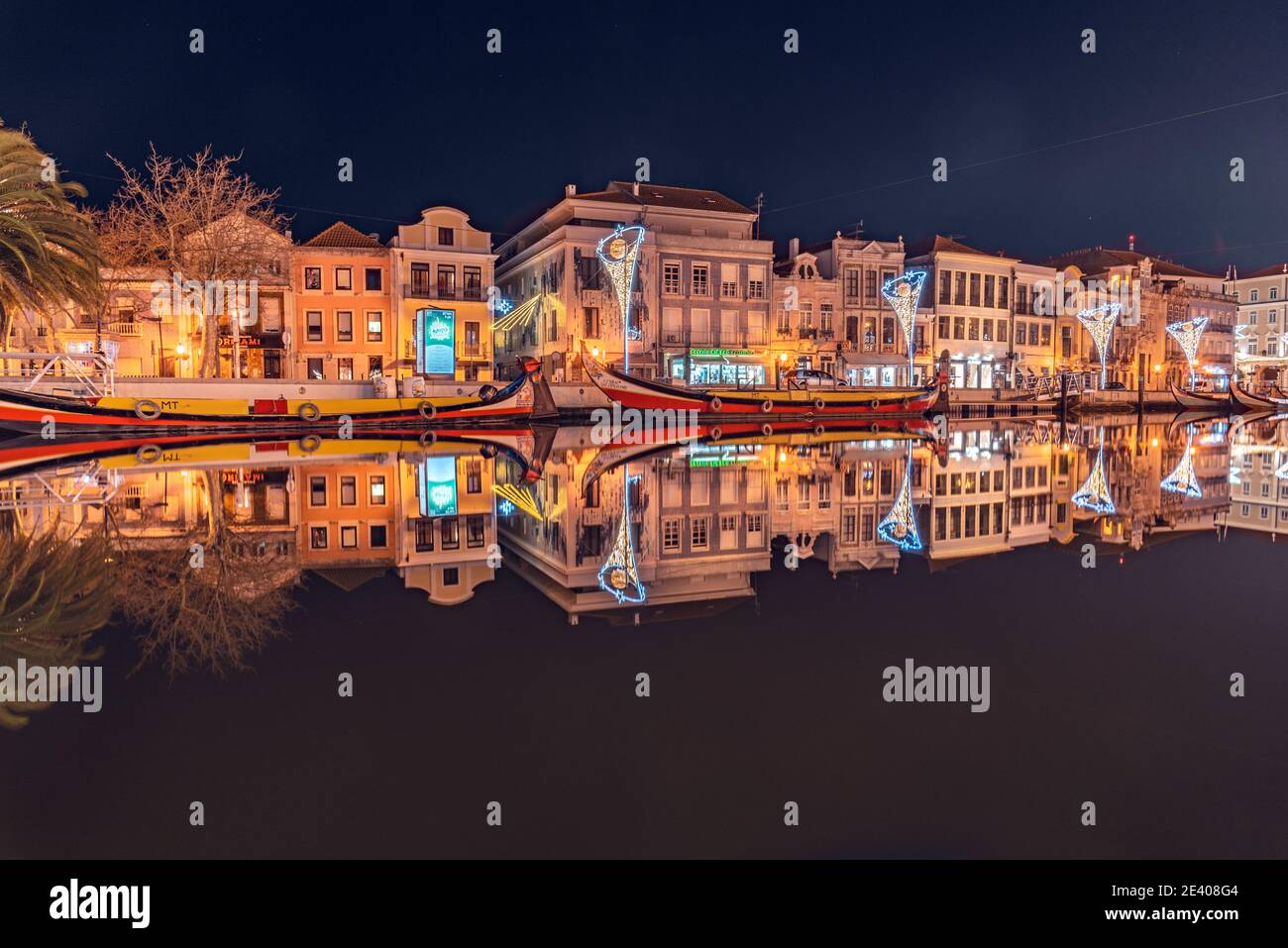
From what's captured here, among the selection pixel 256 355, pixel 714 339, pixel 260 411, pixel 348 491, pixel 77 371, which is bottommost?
pixel 348 491

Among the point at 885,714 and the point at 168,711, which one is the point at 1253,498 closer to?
the point at 885,714

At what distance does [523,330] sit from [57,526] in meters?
37.5

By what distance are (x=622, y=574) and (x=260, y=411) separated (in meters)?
22.2

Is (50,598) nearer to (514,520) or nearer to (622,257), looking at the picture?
(514,520)

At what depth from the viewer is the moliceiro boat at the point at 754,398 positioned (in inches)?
1212

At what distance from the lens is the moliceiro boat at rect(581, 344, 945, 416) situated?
30.8 m

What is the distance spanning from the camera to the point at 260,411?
24812 mm

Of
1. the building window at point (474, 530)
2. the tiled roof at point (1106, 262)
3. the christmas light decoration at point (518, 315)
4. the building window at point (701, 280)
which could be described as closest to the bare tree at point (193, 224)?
the christmas light decoration at point (518, 315)

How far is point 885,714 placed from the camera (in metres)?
3.12


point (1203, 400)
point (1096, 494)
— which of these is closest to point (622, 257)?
point (1096, 494)

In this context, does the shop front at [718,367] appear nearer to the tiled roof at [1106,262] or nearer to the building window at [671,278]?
the building window at [671,278]

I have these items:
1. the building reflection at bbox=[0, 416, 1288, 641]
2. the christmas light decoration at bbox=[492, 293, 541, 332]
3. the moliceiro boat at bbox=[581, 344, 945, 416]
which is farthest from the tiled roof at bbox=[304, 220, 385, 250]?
the building reflection at bbox=[0, 416, 1288, 641]
